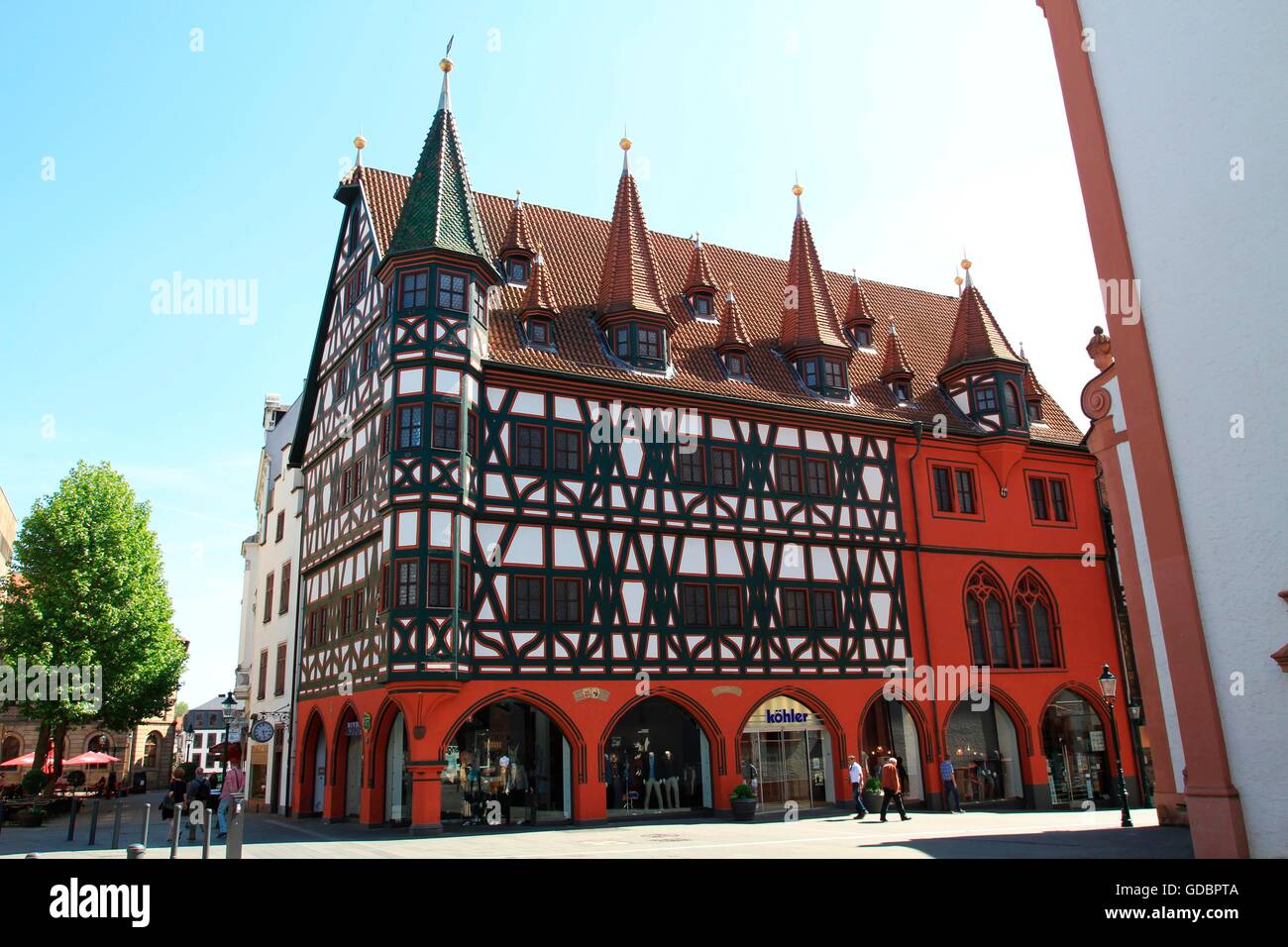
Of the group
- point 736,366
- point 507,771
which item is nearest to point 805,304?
point 736,366

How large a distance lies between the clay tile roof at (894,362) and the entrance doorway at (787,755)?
40.0ft

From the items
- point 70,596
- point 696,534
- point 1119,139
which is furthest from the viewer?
point 70,596

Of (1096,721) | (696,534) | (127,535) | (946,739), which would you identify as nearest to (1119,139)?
(696,534)

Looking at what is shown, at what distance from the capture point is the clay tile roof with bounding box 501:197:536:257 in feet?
96.2

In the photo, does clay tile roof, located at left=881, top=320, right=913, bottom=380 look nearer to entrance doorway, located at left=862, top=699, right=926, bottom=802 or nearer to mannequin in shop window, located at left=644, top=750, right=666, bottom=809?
entrance doorway, located at left=862, top=699, right=926, bottom=802

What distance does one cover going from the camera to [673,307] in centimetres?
3188

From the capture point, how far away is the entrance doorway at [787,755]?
27.4 m

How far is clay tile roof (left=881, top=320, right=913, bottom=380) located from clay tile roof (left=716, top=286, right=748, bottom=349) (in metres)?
5.68

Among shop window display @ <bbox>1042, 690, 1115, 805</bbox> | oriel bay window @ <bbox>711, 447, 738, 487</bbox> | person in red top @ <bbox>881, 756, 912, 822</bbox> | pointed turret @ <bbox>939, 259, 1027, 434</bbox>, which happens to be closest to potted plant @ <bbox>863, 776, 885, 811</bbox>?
person in red top @ <bbox>881, 756, 912, 822</bbox>

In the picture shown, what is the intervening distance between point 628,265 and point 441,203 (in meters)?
6.09

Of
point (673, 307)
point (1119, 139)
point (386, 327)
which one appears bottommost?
point (1119, 139)

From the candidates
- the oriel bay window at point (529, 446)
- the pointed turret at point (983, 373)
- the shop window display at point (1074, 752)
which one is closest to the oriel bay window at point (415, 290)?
the oriel bay window at point (529, 446)

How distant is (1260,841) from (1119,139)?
9.88 meters
